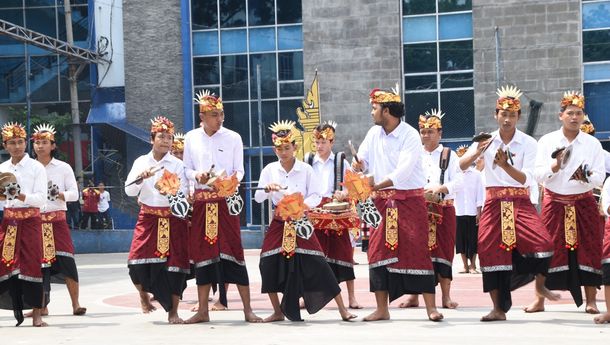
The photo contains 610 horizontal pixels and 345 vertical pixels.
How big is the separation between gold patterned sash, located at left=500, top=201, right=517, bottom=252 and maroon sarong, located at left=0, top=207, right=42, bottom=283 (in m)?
4.83

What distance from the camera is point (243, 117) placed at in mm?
38312

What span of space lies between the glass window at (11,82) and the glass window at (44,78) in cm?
45

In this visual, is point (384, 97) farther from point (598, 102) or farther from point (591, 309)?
point (598, 102)

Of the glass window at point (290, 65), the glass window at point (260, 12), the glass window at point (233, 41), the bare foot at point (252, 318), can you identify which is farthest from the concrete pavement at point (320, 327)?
the glass window at point (260, 12)

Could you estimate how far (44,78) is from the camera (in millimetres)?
41844

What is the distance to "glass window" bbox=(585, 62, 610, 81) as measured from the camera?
1363 inches

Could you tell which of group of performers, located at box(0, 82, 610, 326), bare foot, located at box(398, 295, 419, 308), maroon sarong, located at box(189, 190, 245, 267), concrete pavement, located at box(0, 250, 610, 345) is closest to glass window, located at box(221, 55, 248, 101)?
concrete pavement, located at box(0, 250, 610, 345)

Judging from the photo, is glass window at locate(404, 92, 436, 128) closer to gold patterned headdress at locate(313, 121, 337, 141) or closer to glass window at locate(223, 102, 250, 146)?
glass window at locate(223, 102, 250, 146)

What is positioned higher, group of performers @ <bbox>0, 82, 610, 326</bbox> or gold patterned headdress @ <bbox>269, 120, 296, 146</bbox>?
gold patterned headdress @ <bbox>269, 120, 296, 146</bbox>

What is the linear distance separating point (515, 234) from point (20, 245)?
5.09 metres

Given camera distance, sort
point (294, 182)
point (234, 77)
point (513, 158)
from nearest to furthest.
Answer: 1. point (513, 158)
2. point (294, 182)
3. point (234, 77)

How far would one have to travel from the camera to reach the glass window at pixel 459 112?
35906 millimetres

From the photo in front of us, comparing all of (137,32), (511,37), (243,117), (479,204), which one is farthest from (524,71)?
(479,204)

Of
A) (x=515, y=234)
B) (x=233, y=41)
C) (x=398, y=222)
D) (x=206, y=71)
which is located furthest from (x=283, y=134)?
(x=206, y=71)
